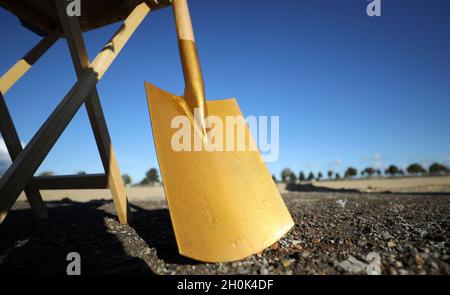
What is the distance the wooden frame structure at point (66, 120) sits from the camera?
4.42ft

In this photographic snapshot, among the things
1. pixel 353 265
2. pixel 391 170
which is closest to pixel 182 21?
pixel 353 265

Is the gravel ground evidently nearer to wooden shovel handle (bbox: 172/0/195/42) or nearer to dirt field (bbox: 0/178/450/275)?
dirt field (bbox: 0/178/450/275)

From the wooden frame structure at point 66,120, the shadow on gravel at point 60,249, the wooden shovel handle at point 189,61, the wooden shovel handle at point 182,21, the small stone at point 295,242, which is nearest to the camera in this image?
the wooden frame structure at point 66,120

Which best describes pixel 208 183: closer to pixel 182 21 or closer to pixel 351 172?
pixel 182 21

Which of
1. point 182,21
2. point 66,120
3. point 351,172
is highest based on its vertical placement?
point 182,21

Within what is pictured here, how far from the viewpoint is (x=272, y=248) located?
6.12 ft

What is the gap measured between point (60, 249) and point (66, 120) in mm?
1381

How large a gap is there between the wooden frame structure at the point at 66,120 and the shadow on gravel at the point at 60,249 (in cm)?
45

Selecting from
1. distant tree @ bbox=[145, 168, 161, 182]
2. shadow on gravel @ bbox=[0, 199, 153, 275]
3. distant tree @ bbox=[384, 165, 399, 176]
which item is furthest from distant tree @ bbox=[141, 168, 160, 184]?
distant tree @ bbox=[384, 165, 399, 176]

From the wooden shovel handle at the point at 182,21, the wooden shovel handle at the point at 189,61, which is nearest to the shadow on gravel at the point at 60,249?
the wooden shovel handle at the point at 189,61

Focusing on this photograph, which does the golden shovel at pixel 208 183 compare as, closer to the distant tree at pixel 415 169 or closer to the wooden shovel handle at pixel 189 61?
the wooden shovel handle at pixel 189 61

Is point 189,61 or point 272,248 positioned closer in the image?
point 272,248
